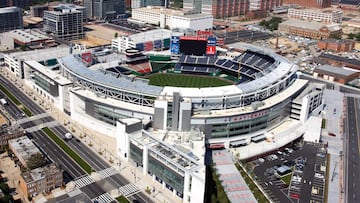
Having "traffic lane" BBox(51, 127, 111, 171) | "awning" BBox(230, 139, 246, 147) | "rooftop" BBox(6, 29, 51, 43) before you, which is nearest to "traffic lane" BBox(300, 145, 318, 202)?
"awning" BBox(230, 139, 246, 147)

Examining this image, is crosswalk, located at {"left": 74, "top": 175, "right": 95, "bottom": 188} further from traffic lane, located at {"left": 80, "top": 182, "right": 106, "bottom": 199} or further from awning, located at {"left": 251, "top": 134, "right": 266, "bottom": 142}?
awning, located at {"left": 251, "top": 134, "right": 266, "bottom": 142}

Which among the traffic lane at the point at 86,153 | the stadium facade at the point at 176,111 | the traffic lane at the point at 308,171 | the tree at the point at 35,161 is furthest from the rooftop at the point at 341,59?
the tree at the point at 35,161

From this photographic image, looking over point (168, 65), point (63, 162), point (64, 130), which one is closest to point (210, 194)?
point (63, 162)

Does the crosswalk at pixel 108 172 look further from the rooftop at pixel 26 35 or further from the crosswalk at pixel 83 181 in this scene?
the rooftop at pixel 26 35

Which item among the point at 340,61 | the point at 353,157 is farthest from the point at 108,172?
the point at 340,61

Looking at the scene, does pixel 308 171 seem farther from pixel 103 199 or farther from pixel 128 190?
pixel 103 199
